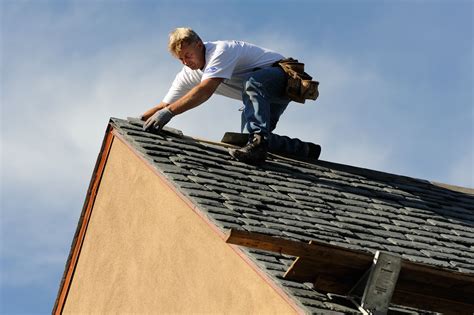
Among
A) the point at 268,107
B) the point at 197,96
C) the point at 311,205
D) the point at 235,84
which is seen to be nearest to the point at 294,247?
the point at 311,205

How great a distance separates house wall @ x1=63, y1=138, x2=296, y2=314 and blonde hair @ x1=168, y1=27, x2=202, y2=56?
34.8 inches

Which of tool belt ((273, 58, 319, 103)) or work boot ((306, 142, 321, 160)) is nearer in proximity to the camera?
tool belt ((273, 58, 319, 103))

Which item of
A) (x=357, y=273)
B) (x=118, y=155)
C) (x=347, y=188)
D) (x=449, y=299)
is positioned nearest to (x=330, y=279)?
(x=357, y=273)

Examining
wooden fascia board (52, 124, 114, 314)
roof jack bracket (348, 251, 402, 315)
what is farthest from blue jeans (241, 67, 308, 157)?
roof jack bracket (348, 251, 402, 315)

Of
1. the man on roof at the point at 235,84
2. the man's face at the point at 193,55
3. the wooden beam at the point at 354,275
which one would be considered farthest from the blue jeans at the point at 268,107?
the wooden beam at the point at 354,275

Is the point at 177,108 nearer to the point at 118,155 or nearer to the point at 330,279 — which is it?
the point at 118,155

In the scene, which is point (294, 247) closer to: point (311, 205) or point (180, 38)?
point (311, 205)

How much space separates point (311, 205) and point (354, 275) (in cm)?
176

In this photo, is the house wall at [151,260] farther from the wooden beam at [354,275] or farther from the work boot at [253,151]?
the work boot at [253,151]

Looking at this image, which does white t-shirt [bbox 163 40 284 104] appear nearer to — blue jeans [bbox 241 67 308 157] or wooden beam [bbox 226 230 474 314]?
blue jeans [bbox 241 67 308 157]

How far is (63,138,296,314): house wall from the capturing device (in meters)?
6.46

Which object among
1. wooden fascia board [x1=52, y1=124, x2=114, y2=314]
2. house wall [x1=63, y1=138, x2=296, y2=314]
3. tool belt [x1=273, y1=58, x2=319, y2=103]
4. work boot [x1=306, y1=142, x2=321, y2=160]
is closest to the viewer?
house wall [x1=63, y1=138, x2=296, y2=314]

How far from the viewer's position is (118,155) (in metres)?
8.77

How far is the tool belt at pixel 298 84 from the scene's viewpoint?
352 inches
